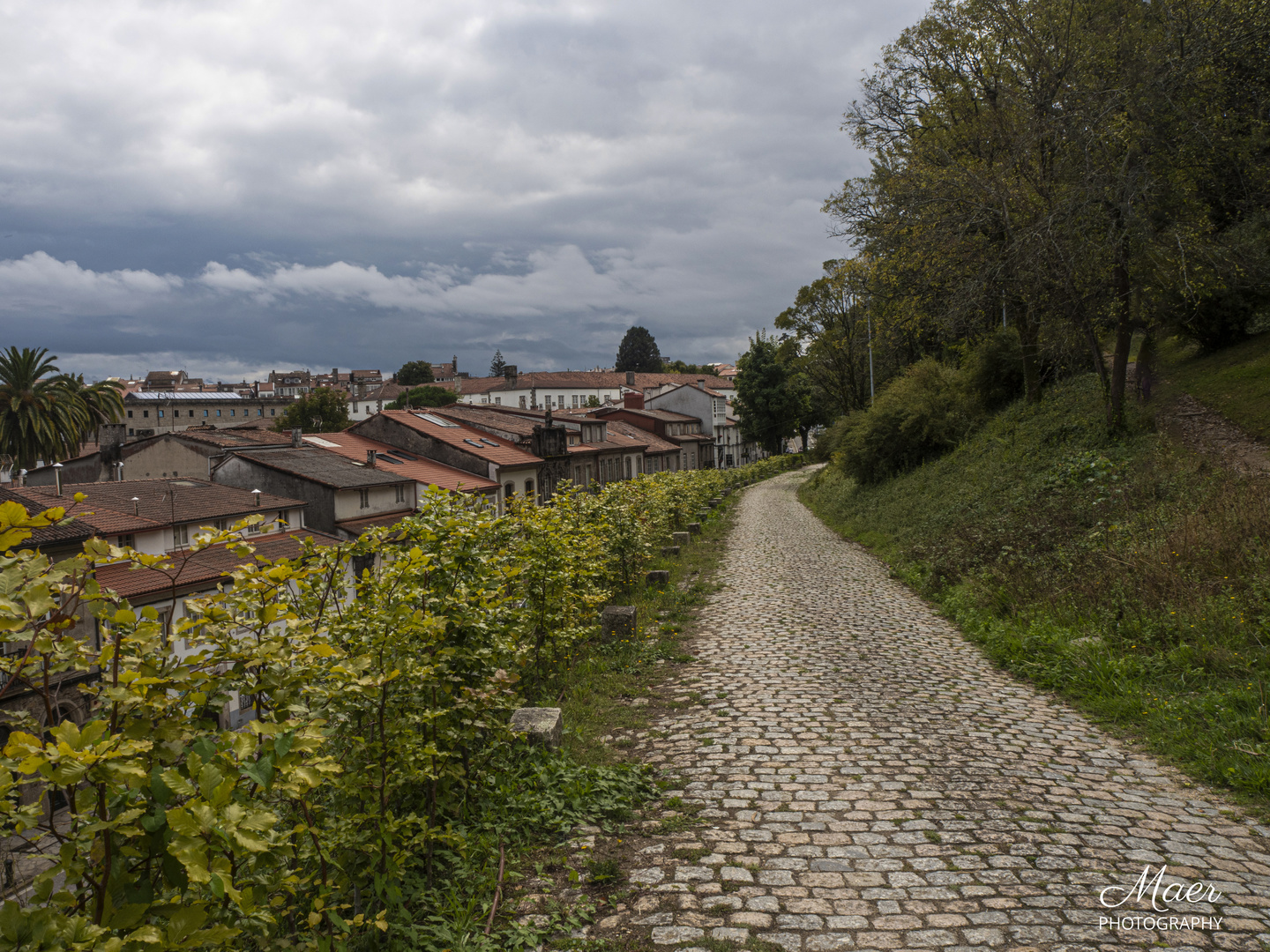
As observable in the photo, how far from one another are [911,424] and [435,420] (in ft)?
98.4

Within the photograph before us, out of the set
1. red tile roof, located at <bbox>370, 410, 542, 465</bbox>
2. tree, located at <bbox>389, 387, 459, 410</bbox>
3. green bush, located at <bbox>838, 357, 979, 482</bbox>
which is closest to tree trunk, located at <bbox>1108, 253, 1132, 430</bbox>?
green bush, located at <bbox>838, 357, 979, 482</bbox>

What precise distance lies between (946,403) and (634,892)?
23255 mm

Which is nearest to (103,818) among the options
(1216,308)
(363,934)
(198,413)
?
(363,934)

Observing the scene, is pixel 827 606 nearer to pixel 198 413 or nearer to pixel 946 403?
pixel 946 403

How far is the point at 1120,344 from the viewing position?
1493 centimetres

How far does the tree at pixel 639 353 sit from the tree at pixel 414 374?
3627 cm

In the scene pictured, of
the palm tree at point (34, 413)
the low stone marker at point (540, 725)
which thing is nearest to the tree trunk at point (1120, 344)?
the low stone marker at point (540, 725)

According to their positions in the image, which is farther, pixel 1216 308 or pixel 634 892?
pixel 1216 308

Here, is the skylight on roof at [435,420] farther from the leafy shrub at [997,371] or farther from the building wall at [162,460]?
the leafy shrub at [997,371]

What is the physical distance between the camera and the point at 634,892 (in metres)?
4.34

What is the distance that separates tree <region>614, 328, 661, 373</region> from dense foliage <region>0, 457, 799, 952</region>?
126 meters

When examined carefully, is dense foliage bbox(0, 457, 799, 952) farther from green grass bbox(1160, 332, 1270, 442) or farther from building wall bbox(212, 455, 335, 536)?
building wall bbox(212, 455, 335, 536)

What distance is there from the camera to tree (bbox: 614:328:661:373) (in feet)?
430

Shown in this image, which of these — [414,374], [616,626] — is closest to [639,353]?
[414,374]
